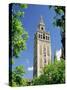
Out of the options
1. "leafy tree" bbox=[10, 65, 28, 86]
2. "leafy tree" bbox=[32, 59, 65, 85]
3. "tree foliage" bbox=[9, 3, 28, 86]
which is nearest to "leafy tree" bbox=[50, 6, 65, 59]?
"leafy tree" bbox=[32, 59, 65, 85]

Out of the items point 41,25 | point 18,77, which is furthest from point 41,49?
point 18,77

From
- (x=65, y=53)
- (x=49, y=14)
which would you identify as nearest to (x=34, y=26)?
(x=49, y=14)

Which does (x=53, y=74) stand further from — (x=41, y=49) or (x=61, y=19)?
(x=61, y=19)

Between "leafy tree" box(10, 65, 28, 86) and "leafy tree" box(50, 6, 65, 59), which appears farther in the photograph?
"leafy tree" box(50, 6, 65, 59)

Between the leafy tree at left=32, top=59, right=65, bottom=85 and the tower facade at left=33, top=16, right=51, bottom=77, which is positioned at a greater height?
the tower facade at left=33, top=16, right=51, bottom=77

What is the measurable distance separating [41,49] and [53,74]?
0.28 metres

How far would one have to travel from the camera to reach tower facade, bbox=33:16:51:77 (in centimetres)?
279

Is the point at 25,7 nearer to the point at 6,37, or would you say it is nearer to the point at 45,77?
the point at 6,37

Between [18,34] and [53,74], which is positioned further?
[53,74]

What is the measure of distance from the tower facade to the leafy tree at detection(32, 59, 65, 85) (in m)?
0.05

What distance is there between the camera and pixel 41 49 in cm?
282

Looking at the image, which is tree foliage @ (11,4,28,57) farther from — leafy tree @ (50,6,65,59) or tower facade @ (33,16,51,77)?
leafy tree @ (50,6,65,59)

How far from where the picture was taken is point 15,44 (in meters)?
2.71

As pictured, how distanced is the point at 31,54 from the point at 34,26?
27 centimetres
